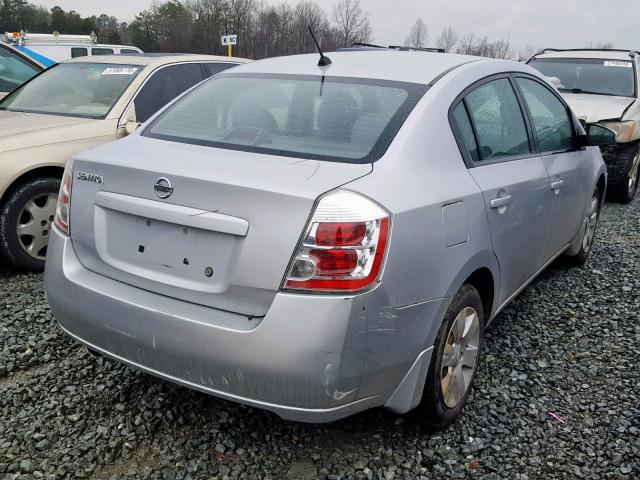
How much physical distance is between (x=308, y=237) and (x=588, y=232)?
3.66 meters

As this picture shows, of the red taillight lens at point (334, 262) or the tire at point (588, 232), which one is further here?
the tire at point (588, 232)

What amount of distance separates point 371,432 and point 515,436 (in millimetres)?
→ 634

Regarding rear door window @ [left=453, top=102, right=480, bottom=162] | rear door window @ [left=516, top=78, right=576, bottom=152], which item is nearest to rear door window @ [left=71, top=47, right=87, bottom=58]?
rear door window @ [left=516, top=78, right=576, bottom=152]

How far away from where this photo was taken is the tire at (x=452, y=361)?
2365mm

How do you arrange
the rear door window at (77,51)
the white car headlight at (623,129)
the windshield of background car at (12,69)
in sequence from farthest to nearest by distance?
the rear door window at (77,51) < the white car headlight at (623,129) < the windshield of background car at (12,69)

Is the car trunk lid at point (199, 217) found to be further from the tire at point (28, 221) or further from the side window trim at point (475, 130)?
the tire at point (28, 221)

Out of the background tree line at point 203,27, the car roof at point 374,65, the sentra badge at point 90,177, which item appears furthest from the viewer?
the background tree line at point 203,27

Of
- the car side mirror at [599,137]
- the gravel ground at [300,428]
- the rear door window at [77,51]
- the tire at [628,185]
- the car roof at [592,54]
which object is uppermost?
the car roof at [592,54]

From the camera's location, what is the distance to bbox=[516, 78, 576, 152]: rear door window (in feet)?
11.4

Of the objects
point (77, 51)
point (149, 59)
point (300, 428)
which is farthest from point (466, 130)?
point (77, 51)

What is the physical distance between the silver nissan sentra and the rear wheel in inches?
206

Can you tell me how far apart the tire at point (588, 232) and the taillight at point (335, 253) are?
3231 millimetres

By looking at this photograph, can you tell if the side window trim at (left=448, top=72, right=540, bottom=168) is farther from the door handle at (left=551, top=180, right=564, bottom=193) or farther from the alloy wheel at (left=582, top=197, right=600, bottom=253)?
the alloy wheel at (left=582, top=197, right=600, bottom=253)

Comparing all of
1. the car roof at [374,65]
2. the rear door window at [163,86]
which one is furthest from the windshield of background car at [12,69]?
the car roof at [374,65]
